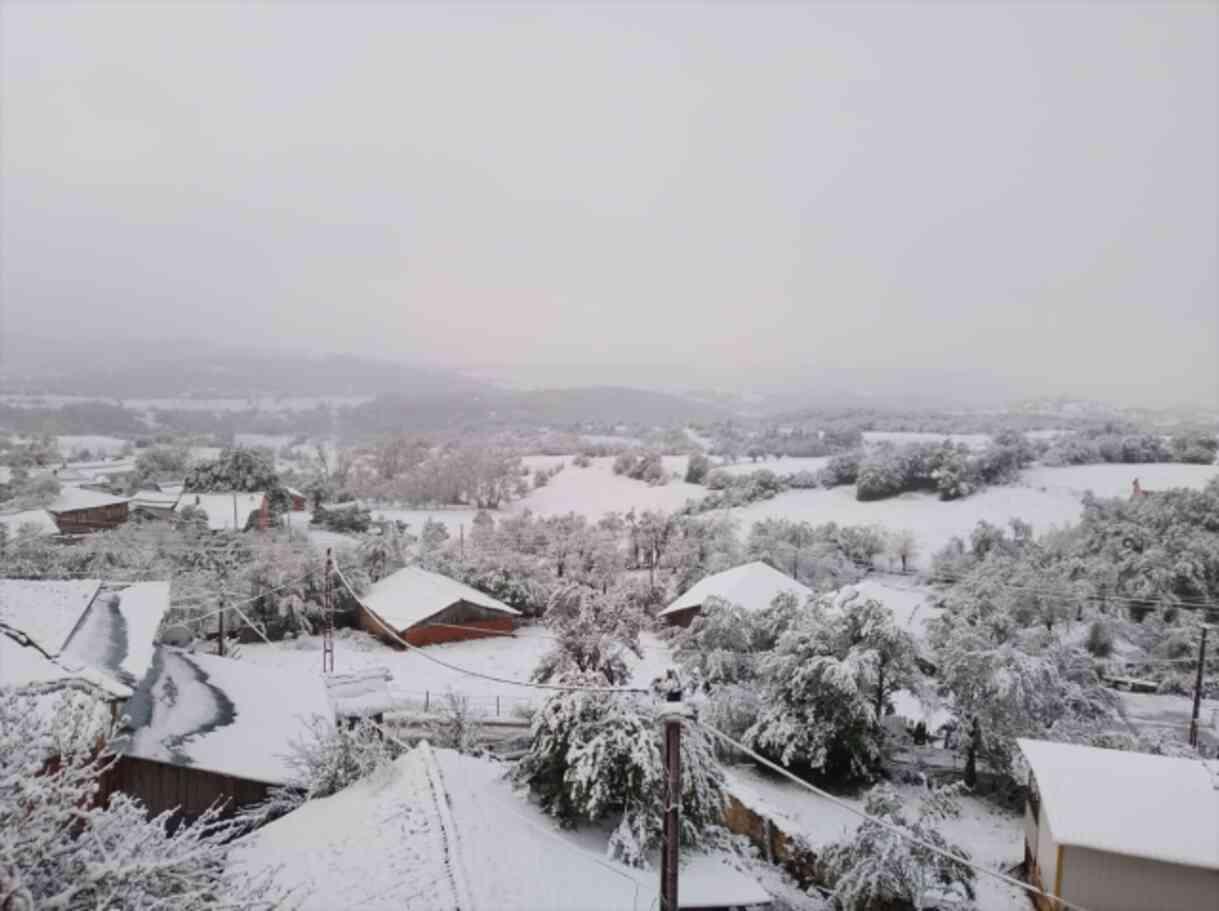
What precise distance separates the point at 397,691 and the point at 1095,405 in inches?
1579

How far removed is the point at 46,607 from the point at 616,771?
807cm

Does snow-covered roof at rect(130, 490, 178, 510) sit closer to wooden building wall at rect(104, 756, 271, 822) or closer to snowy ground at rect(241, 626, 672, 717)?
snowy ground at rect(241, 626, 672, 717)

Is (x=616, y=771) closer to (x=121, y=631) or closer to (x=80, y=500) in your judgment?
(x=121, y=631)

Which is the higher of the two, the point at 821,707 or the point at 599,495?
the point at 599,495

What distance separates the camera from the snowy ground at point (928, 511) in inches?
1278

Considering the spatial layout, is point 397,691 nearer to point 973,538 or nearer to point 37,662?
point 37,662

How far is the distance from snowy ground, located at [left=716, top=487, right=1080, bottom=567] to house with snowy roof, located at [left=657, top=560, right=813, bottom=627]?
890cm

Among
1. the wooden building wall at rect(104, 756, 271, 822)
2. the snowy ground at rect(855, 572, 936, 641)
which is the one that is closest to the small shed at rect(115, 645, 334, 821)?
the wooden building wall at rect(104, 756, 271, 822)

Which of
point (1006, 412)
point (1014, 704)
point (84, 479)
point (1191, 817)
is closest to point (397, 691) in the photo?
point (1014, 704)

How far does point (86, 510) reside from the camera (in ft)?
97.1

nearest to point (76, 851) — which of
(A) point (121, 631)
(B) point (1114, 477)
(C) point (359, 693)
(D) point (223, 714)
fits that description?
(A) point (121, 631)

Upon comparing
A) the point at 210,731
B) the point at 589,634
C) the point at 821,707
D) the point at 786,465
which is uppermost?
the point at 786,465

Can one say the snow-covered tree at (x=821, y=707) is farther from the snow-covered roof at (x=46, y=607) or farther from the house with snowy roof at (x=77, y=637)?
the snow-covered roof at (x=46, y=607)

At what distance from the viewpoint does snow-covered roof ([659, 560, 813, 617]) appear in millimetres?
25125
